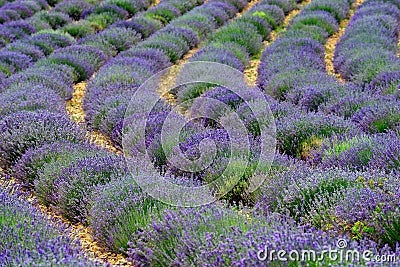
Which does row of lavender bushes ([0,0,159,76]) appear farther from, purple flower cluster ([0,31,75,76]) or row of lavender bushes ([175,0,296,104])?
A: row of lavender bushes ([175,0,296,104])

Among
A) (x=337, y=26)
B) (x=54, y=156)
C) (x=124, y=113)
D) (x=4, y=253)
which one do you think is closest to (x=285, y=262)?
(x=4, y=253)

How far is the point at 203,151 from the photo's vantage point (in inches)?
154

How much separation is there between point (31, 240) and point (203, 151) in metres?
1.63

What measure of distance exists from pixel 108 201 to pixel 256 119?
1.86 m

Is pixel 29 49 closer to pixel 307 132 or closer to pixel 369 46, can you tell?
pixel 369 46

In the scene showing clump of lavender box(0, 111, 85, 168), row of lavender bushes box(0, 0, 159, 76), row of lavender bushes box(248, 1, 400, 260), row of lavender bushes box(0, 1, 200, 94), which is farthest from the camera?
row of lavender bushes box(0, 0, 159, 76)

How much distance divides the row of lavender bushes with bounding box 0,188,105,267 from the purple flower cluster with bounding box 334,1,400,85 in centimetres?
413

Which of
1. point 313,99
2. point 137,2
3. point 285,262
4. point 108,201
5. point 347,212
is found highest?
point 285,262

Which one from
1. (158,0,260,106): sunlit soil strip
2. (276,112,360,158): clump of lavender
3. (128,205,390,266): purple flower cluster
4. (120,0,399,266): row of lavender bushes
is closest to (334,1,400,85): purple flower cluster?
(276,112,360,158): clump of lavender

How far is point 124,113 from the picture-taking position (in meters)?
5.05

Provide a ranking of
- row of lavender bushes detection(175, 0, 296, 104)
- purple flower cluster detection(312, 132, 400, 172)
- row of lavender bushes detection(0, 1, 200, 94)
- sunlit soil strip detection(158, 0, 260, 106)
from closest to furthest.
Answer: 1. purple flower cluster detection(312, 132, 400, 172)
2. row of lavender bushes detection(0, 1, 200, 94)
3. sunlit soil strip detection(158, 0, 260, 106)
4. row of lavender bushes detection(175, 0, 296, 104)

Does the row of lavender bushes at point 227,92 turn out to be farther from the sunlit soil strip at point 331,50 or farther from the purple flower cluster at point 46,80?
the purple flower cluster at point 46,80

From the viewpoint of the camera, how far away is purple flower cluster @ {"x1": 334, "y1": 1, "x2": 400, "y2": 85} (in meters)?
6.08

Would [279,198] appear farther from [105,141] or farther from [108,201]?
[105,141]
